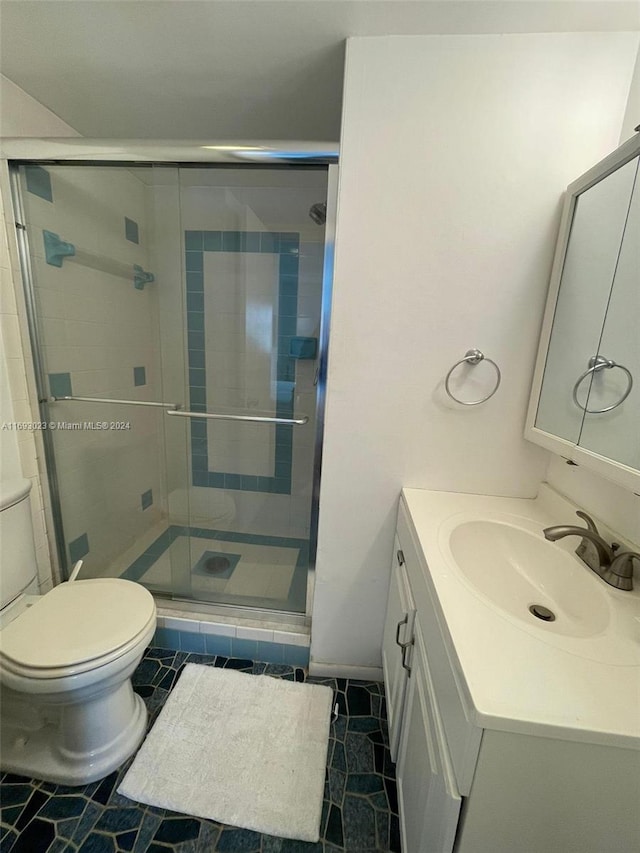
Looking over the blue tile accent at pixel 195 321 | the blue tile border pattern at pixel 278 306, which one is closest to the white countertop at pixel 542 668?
the blue tile border pattern at pixel 278 306

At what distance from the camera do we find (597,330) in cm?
86

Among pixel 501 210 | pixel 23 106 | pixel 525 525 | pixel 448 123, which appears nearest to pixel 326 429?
pixel 525 525

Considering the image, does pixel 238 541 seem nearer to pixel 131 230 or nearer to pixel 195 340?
pixel 195 340

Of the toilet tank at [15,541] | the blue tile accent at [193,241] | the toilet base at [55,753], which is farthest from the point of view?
the blue tile accent at [193,241]

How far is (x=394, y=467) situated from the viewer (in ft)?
3.94

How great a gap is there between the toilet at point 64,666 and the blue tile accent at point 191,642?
0.88ft

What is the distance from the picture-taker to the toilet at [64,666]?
92 centimetres

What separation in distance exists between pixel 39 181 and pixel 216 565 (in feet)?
6.10

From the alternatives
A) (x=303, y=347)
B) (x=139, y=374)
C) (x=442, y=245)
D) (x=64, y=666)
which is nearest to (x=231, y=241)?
(x=303, y=347)

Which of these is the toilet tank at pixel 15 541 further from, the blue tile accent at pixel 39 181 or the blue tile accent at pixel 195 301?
the blue tile accent at pixel 39 181

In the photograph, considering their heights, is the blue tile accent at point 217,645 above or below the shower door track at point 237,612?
below

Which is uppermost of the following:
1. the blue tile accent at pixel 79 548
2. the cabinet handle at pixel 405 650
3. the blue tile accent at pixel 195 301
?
the blue tile accent at pixel 195 301

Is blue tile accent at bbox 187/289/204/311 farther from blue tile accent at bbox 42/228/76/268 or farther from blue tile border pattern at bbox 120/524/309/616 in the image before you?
blue tile border pattern at bbox 120/524/309/616

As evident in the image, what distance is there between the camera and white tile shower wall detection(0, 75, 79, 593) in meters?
1.25
